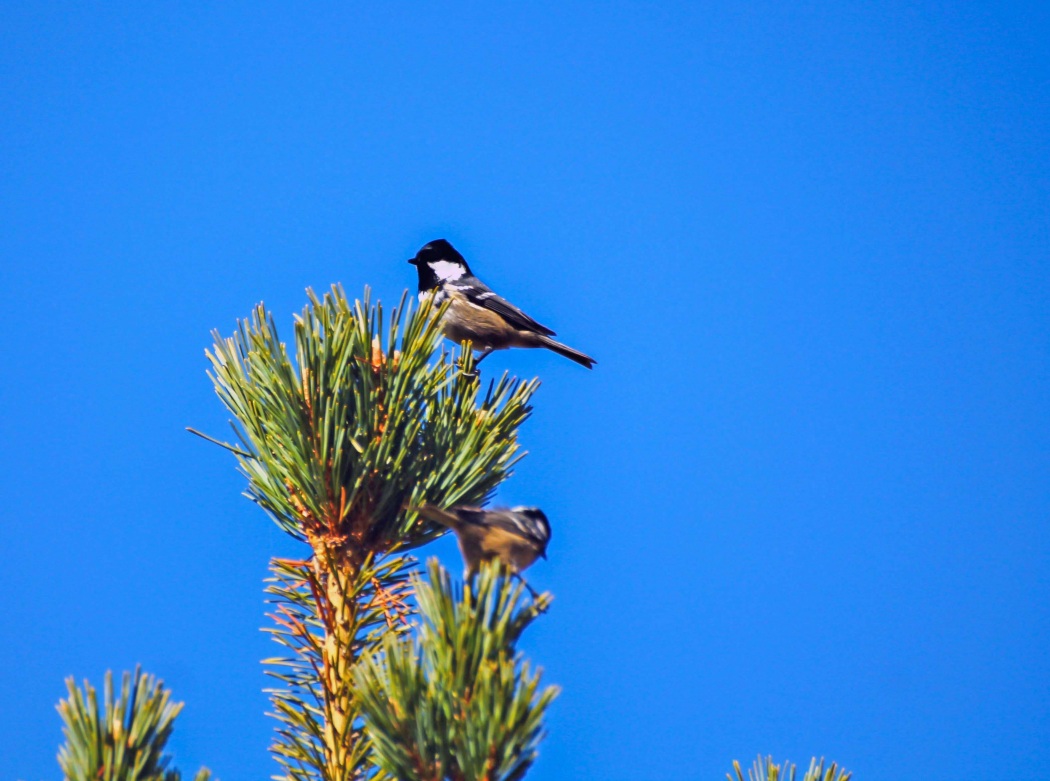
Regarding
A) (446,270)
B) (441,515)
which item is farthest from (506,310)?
(441,515)

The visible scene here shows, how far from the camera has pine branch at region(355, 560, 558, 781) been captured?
1.51m

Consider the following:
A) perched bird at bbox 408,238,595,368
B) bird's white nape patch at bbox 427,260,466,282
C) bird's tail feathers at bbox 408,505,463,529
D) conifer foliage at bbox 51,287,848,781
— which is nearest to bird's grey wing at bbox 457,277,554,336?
perched bird at bbox 408,238,595,368

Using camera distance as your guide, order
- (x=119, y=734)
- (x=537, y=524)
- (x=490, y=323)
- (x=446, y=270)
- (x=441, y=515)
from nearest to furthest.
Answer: (x=119, y=734) < (x=441, y=515) < (x=537, y=524) < (x=490, y=323) < (x=446, y=270)

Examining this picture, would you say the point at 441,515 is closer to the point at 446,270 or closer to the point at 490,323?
the point at 490,323

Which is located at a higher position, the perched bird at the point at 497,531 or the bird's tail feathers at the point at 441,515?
the perched bird at the point at 497,531

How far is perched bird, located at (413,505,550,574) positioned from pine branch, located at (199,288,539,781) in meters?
0.14

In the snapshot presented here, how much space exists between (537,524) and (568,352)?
471 cm

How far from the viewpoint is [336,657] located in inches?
84.5

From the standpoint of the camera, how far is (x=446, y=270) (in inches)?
298

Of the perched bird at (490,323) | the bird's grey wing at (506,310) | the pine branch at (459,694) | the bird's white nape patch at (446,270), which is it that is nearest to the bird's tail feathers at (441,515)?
the pine branch at (459,694)

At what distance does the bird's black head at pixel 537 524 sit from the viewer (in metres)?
2.35

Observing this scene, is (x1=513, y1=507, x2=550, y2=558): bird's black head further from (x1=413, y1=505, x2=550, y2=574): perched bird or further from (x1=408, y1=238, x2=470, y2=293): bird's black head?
(x1=408, y1=238, x2=470, y2=293): bird's black head

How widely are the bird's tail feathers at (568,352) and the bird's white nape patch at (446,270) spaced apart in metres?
1.01

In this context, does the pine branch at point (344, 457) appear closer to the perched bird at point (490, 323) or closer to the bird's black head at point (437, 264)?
the perched bird at point (490, 323)
